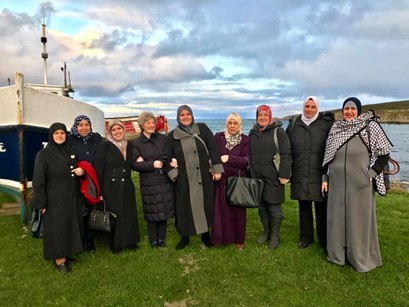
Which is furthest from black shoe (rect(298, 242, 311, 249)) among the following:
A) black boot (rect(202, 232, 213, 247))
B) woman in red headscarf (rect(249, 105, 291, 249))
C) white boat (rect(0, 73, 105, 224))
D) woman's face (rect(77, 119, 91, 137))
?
white boat (rect(0, 73, 105, 224))

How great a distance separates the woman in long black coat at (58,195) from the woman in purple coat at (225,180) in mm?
1938

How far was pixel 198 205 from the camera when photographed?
4.75 metres

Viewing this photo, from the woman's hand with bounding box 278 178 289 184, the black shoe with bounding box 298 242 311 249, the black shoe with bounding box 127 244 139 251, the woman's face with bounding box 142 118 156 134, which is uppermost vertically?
the woman's face with bounding box 142 118 156 134

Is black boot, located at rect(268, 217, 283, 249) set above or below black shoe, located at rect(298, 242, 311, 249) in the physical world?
above

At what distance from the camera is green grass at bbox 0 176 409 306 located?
366cm

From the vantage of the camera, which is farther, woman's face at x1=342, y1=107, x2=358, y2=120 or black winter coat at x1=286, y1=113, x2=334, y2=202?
black winter coat at x1=286, y1=113, x2=334, y2=202

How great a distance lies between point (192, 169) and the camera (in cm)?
472

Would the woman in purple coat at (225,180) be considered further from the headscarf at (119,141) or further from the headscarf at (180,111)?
the headscarf at (119,141)

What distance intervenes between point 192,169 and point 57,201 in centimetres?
181

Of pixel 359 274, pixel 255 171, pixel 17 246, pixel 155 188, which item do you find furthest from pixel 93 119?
pixel 359 274

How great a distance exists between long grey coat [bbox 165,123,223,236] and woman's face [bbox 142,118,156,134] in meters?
0.26

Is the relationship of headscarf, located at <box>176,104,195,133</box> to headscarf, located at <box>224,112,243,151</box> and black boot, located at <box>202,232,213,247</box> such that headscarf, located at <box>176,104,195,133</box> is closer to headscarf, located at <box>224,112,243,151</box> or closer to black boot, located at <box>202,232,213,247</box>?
headscarf, located at <box>224,112,243,151</box>

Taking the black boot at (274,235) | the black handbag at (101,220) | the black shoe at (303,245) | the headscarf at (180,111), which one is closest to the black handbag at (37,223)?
the black handbag at (101,220)

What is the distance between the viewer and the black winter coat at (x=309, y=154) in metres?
4.48
